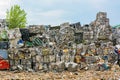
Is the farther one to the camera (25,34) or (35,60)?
(25,34)

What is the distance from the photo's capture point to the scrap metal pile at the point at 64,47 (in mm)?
39219

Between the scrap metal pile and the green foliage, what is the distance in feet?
71.7

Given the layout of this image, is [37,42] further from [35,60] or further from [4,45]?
[35,60]

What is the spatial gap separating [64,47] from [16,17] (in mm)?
30600

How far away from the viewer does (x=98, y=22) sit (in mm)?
46062

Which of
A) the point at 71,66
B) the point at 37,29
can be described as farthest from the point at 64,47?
the point at 37,29

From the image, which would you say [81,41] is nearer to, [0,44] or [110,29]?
[110,29]

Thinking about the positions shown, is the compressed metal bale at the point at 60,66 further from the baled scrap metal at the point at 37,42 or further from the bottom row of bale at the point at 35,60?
the baled scrap metal at the point at 37,42

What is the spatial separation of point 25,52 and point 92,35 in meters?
8.86

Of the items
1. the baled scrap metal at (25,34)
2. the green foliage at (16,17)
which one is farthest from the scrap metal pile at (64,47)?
the green foliage at (16,17)

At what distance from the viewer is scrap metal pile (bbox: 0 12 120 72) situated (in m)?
39.2

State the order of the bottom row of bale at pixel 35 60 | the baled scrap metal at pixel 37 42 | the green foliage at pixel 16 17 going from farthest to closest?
the green foliage at pixel 16 17
the baled scrap metal at pixel 37 42
the bottom row of bale at pixel 35 60

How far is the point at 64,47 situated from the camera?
41.3 metres

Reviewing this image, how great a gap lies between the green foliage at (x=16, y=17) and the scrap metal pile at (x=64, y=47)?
2187 centimetres
